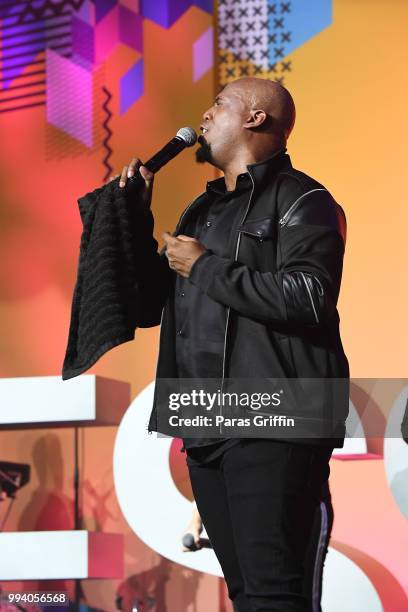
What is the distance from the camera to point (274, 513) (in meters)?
1.48

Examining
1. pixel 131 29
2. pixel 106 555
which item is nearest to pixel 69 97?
pixel 131 29

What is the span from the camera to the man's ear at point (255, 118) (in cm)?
184

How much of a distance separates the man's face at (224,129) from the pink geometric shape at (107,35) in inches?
75.6

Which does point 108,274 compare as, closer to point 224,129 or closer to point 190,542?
point 224,129

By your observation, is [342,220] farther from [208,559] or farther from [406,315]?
[208,559]

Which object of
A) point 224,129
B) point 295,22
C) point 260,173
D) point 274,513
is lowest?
point 274,513

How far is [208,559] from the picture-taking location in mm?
3172

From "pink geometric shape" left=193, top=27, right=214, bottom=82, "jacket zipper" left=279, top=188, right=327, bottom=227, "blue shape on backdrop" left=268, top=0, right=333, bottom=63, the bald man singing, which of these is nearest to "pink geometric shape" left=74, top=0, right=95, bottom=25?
"pink geometric shape" left=193, top=27, right=214, bottom=82

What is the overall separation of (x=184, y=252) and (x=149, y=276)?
22cm

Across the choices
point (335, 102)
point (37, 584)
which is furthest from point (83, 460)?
point (335, 102)

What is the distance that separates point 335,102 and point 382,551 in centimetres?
165

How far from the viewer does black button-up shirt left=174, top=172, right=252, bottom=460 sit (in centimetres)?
164

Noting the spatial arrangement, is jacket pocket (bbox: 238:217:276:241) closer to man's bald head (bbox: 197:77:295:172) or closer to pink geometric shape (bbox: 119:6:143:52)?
man's bald head (bbox: 197:77:295:172)
